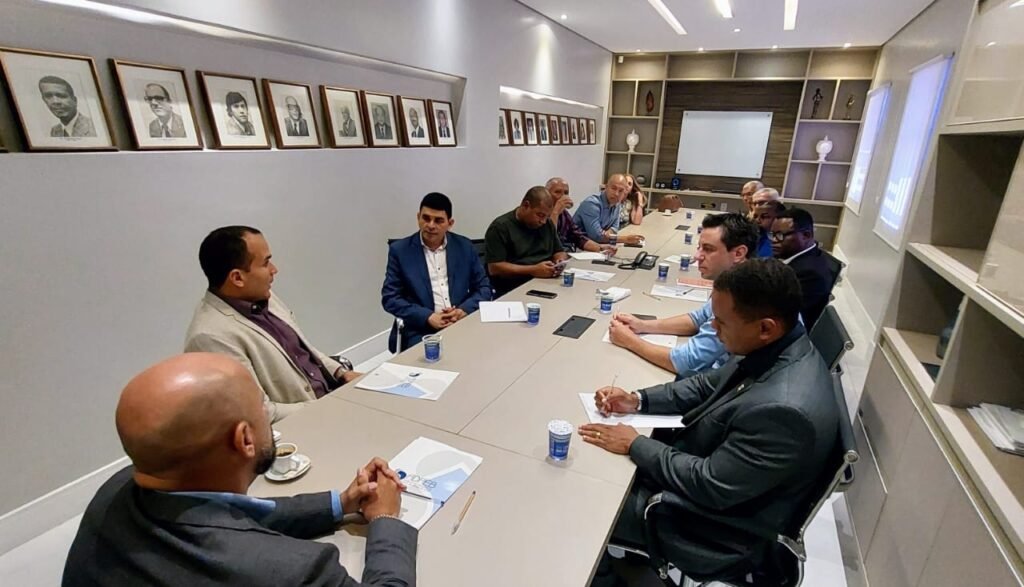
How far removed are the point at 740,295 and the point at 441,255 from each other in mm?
1848

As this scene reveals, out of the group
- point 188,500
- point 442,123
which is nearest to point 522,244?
point 442,123

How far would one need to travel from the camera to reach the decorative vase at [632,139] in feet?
25.9

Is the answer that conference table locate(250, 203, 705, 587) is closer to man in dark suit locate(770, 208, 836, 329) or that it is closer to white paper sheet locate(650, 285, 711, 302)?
white paper sheet locate(650, 285, 711, 302)

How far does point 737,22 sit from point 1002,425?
531 centimetres

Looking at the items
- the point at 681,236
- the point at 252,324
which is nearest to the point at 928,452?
the point at 252,324

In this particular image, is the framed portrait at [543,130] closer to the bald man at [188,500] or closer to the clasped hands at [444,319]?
the clasped hands at [444,319]

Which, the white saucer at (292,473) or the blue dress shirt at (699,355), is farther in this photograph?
the blue dress shirt at (699,355)

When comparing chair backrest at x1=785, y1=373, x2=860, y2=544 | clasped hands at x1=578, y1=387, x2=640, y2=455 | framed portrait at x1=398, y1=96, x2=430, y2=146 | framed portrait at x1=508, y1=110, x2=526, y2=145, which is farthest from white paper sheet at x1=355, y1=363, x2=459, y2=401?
framed portrait at x1=508, y1=110, x2=526, y2=145

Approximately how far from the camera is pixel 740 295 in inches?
50.8

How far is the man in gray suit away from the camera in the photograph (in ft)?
5.84

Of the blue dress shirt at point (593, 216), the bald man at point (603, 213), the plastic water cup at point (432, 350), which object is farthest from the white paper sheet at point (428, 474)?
the blue dress shirt at point (593, 216)

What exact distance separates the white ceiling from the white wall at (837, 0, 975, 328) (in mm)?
240

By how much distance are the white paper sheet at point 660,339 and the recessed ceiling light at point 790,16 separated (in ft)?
13.2

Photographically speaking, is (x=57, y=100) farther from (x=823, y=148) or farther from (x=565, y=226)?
(x=823, y=148)
